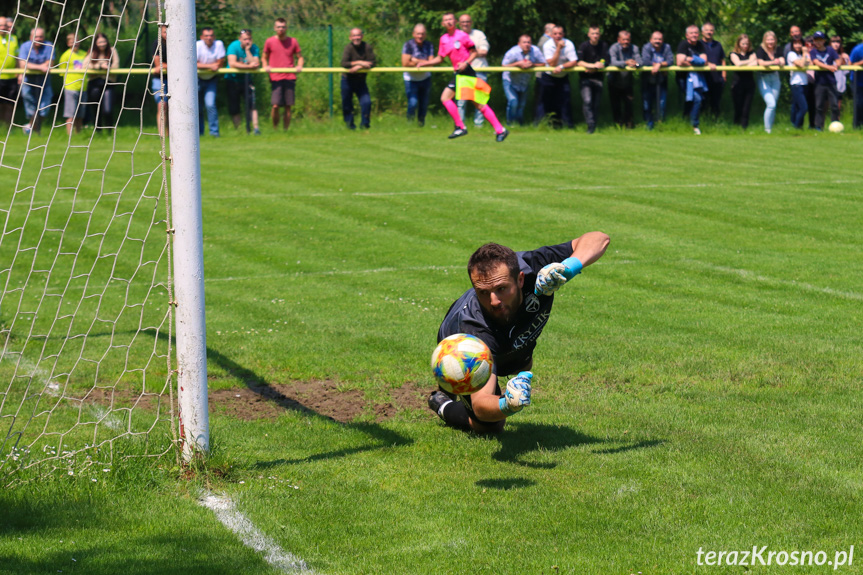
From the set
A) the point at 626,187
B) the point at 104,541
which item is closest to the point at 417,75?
the point at 626,187

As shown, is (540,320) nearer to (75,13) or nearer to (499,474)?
(499,474)

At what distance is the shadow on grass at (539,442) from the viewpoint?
6.50 metres

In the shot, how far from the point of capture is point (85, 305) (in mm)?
11547

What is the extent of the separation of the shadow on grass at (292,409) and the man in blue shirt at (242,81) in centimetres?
1511

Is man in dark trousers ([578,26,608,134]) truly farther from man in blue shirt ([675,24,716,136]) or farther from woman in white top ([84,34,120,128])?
woman in white top ([84,34,120,128])

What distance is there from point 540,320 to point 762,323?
13.3ft

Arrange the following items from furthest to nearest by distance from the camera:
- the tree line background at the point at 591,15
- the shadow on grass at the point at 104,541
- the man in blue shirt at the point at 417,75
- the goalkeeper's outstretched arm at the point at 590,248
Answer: the tree line background at the point at 591,15 → the man in blue shirt at the point at 417,75 → the goalkeeper's outstretched arm at the point at 590,248 → the shadow on grass at the point at 104,541

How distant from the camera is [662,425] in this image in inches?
277

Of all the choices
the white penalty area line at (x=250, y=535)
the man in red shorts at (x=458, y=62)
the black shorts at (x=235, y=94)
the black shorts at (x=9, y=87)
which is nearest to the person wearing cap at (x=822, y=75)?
the man in red shorts at (x=458, y=62)

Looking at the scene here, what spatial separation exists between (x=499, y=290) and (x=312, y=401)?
8.20ft

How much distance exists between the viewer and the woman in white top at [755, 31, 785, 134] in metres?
24.9

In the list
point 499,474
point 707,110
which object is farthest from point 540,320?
point 707,110

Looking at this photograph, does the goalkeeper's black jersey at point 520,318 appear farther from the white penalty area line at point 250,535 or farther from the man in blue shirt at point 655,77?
the man in blue shirt at point 655,77

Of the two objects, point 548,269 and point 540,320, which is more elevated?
point 548,269
